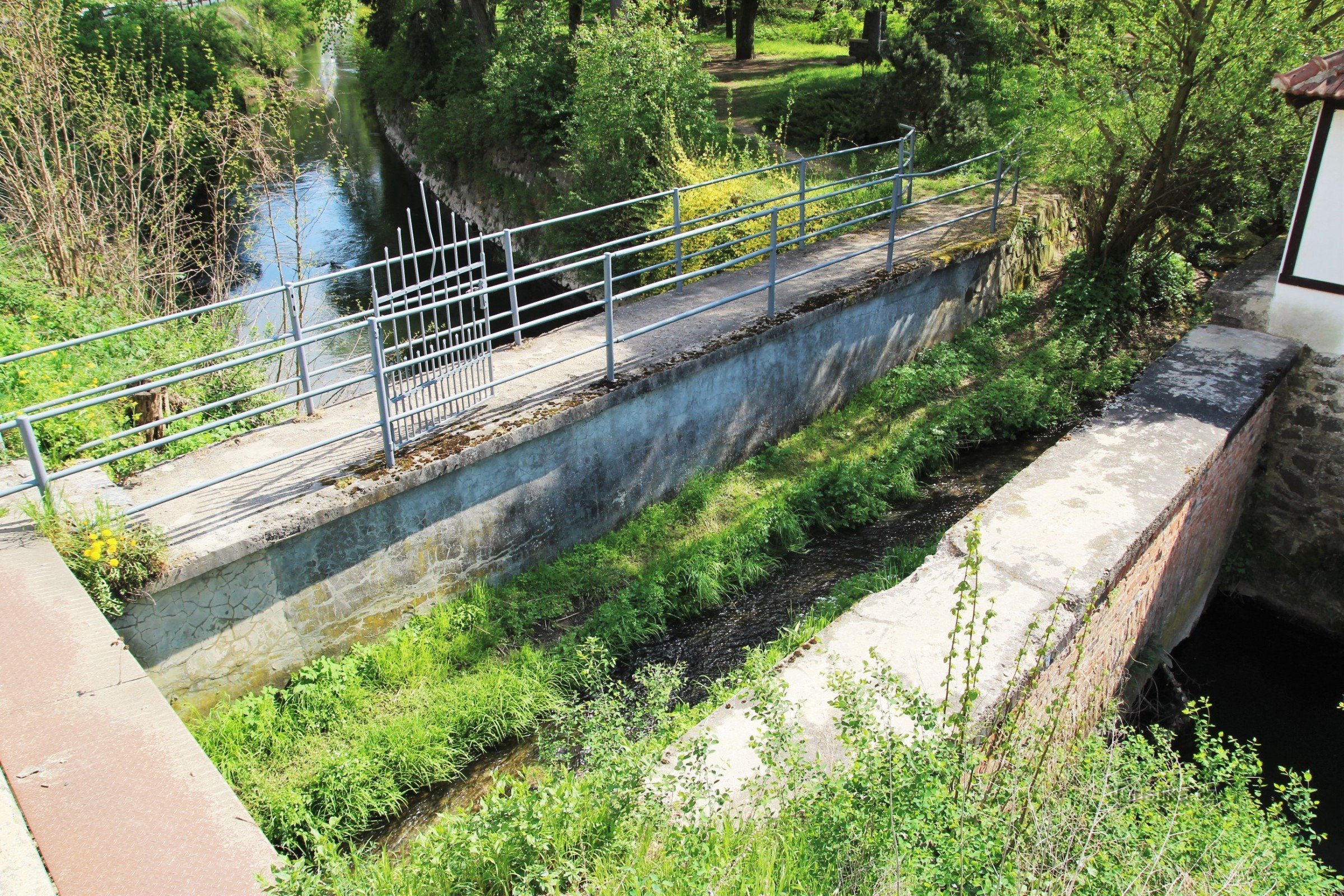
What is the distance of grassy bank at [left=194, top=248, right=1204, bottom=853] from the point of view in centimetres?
560

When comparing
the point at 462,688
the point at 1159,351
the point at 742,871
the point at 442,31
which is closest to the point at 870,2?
the point at 442,31

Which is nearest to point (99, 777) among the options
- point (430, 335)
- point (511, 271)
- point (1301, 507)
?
point (430, 335)

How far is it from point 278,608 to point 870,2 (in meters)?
19.1

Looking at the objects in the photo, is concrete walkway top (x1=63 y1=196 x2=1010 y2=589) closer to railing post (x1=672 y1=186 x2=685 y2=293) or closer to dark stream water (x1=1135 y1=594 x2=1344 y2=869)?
railing post (x1=672 y1=186 x2=685 y2=293)

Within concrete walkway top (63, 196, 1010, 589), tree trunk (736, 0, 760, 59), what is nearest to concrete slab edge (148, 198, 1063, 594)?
concrete walkway top (63, 196, 1010, 589)

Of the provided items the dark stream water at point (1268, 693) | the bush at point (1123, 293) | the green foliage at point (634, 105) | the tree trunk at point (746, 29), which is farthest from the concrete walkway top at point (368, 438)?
the tree trunk at point (746, 29)

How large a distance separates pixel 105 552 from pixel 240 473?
2.78 feet

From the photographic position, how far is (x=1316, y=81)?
766cm

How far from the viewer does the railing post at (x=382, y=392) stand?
19.4 ft

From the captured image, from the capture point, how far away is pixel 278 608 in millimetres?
5977

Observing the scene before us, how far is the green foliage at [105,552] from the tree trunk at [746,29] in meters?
23.9

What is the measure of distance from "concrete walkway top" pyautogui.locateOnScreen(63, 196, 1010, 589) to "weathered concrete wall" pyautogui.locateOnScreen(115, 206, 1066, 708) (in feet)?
0.41

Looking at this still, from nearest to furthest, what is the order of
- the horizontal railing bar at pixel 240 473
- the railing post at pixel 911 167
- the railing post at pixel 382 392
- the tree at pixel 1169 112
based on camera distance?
the horizontal railing bar at pixel 240 473 → the railing post at pixel 382 392 → the tree at pixel 1169 112 → the railing post at pixel 911 167

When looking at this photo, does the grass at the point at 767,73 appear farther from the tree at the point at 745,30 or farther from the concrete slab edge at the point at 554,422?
the concrete slab edge at the point at 554,422
